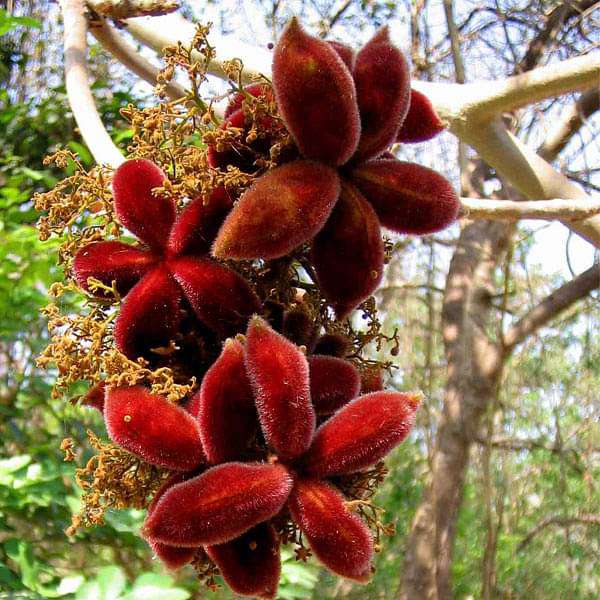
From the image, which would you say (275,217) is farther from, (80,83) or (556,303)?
(556,303)

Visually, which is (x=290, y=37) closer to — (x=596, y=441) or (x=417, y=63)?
(x=417, y=63)

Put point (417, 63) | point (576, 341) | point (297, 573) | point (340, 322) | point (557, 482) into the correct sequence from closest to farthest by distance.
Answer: point (340, 322)
point (297, 573)
point (417, 63)
point (557, 482)
point (576, 341)

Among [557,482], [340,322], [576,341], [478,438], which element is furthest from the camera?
[576,341]

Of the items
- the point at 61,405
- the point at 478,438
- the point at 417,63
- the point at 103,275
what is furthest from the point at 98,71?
the point at 103,275

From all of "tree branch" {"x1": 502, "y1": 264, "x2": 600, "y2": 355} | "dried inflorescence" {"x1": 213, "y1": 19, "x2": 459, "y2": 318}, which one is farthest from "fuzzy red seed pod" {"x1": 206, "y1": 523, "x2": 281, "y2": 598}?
"tree branch" {"x1": 502, "y1": 264, "x2": 600, "y2": 355}

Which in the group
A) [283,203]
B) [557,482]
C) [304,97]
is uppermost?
[304,97]

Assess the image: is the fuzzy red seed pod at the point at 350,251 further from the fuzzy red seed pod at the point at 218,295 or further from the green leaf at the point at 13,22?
the green leaf at the point at 13,22
